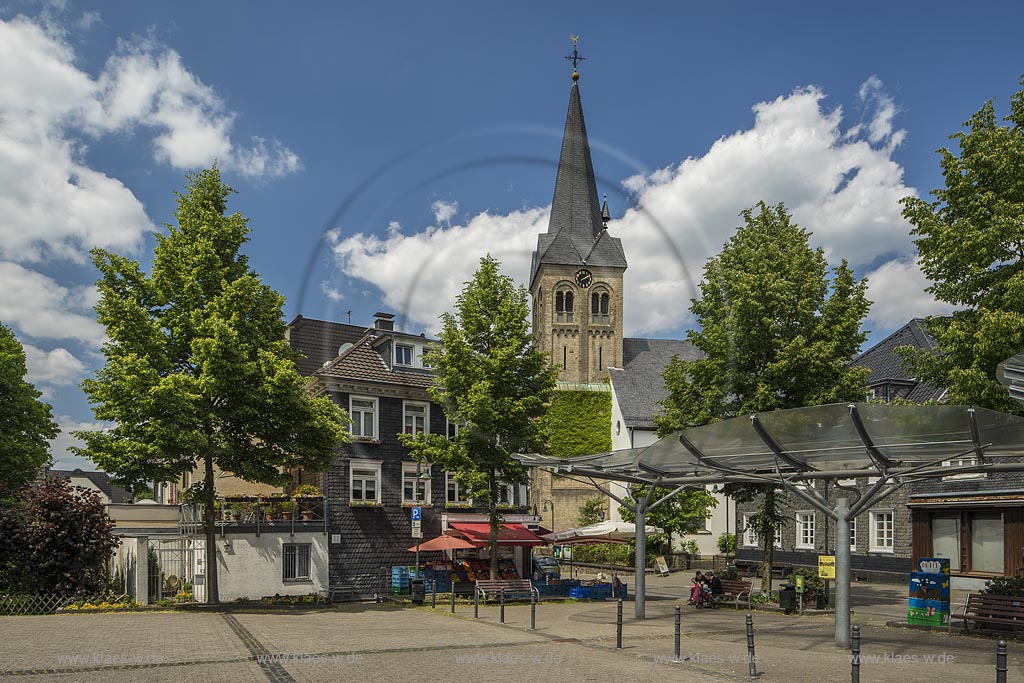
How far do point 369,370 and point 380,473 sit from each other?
433 centimetres

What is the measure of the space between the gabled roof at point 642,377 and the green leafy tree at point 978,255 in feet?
157

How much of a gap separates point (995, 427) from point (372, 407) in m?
25.9

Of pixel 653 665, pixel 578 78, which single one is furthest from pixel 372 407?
pixel 653 665

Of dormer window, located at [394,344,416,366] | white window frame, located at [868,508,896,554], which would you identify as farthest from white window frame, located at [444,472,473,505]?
white window frame, located at [868,508,896,554]

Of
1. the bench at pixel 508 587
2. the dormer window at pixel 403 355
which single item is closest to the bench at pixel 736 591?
the bench at pixel 508 587

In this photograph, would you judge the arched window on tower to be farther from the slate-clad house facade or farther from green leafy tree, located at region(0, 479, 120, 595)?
green leafy tree, located at region(0, 479, 120, 595)

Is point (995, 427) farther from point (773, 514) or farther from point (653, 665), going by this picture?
point (773, 514)

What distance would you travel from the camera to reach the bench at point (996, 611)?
21328mm

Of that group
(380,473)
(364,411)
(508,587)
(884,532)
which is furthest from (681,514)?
(508,587)

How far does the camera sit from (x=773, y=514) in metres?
31.6

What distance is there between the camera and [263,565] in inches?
1316

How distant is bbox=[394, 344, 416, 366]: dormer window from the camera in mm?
39812

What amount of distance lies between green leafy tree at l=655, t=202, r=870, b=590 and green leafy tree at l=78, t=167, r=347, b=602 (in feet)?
43.4

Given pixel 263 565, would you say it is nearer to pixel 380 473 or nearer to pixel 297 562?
pixel 297 562
